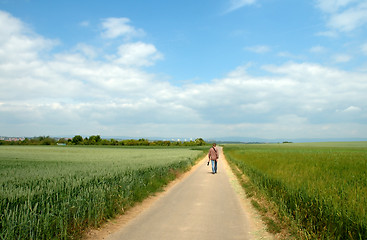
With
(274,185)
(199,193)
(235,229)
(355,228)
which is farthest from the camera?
(199,193)

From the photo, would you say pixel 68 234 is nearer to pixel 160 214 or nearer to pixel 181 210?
pixel 160 214

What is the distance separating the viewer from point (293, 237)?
5914mm

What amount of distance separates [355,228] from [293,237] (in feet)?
4.86

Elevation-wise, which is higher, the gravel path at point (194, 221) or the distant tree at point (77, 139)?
the distant tree at point (77, 139)

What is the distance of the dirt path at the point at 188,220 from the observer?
247 inches

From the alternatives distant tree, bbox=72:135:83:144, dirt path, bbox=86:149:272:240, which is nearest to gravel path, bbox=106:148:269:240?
dirt path, bbox=86:149:272:240

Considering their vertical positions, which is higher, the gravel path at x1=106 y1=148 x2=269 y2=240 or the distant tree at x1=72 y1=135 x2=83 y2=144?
the distant tree at x1=72 y1=135 x2=83 y2=144

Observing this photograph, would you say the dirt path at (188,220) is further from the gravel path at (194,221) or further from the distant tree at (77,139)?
the distant tree at (77,139)

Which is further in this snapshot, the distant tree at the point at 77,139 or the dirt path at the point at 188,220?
the distant tree at the point at 77,139

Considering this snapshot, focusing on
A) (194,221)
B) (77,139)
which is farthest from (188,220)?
(77,139)

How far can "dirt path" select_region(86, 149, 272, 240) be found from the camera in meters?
6.27

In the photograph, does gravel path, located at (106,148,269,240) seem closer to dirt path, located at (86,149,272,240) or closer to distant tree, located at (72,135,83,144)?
dirt path, located at (86,149,272,240)

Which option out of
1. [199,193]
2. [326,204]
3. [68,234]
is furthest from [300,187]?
[68,234]

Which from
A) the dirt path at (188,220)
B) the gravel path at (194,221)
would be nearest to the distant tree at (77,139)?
the dirt path at (188,220)
